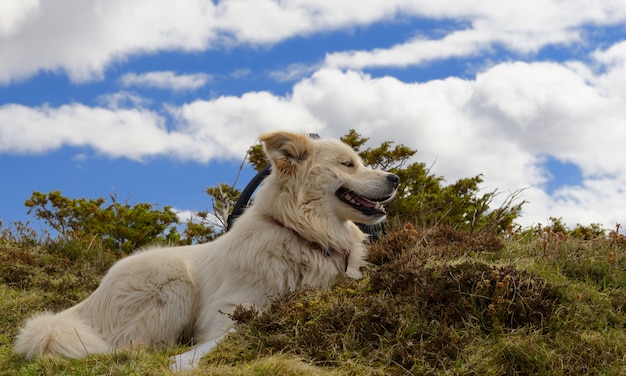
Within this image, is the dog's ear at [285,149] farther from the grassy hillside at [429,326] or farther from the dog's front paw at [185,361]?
the dog's front paw at [185,361]

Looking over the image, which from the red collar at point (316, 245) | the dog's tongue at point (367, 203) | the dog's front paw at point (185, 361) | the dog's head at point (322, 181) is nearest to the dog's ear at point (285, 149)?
the dog's head at point (322, 181)

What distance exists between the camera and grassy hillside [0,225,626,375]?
4.64 m

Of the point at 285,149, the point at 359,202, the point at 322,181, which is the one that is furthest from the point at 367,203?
the point at 285,149

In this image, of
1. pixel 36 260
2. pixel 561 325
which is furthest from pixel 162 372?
pixel 36 260

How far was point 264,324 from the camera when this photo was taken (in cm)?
525

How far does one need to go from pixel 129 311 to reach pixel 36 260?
5153 mm

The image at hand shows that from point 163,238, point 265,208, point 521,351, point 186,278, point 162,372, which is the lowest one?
point 162,372

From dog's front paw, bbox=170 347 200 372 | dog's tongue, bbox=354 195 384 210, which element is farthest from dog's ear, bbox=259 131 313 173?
dog's front paw, bbox=170 347 200 372

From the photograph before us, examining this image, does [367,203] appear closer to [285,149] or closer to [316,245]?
[316,245]

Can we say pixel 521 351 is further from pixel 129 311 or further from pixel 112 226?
pixel 112 226

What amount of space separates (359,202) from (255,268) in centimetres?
113

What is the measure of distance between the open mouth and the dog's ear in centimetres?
49

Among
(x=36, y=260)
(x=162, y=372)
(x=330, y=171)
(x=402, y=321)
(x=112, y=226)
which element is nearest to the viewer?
(x=162, y=372)

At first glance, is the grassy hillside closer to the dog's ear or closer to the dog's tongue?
the dog's tongue
